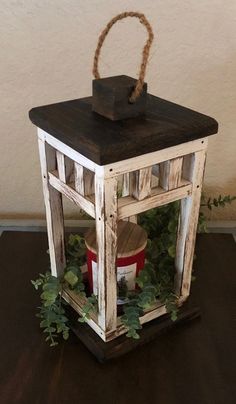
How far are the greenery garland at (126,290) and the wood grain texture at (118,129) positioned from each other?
0.71 feet

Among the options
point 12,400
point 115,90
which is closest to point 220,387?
point 12,400

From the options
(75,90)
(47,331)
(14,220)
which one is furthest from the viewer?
(14,220)

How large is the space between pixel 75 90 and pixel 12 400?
0.57m

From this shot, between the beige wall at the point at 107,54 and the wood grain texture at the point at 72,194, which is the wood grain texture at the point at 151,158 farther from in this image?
the beige wall at the point at 107,54

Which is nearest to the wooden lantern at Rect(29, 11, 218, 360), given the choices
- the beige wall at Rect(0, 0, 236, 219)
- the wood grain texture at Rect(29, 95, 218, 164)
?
the wood grain texture at Rect(29, 95, 218, 164)

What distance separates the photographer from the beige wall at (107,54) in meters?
0.81

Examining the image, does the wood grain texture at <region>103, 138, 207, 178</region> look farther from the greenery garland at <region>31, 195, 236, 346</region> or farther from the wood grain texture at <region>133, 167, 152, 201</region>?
the greenery garland at <region>31, 195, 236, 346</region>

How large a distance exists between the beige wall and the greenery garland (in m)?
0.28

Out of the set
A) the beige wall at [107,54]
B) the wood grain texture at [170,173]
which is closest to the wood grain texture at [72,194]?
the wood grain texture at [170,173]

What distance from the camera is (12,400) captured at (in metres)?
0.58

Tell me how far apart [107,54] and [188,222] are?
402 millimetres

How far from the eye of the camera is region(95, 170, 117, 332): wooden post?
20.3 inches

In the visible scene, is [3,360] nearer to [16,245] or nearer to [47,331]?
[47,331]

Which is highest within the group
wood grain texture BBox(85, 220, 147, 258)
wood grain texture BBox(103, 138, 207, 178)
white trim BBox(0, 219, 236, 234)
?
wood grain texture BBox(103, 138, 207, 178)
